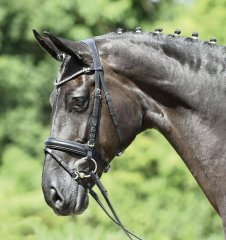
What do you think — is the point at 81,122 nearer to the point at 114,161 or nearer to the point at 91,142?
the point at 91,142

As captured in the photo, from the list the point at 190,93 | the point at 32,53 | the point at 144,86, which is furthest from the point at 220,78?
the point at 32,53

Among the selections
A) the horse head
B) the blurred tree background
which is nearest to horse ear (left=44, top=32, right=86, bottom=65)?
the horse head

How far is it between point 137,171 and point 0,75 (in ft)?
13.3

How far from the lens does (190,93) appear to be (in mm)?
3770

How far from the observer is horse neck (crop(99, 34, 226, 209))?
372cm

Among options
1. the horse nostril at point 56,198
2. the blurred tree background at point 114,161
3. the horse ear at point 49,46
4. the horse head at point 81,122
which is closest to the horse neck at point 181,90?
the horse head at point 81,122

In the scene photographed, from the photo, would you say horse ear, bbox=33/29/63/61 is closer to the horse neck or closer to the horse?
the horse

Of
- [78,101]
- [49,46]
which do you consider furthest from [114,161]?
[78,101]

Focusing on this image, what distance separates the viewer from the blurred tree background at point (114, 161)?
8.08 meters

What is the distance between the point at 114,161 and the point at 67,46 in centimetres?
738

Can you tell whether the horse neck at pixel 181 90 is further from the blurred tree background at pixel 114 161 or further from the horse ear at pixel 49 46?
the blurred tree background at pixel 114 161

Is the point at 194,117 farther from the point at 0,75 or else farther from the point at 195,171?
the point at 0,75

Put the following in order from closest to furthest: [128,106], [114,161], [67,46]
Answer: [67,46] → [128,106] → [114,161]

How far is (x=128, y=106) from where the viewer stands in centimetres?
378
